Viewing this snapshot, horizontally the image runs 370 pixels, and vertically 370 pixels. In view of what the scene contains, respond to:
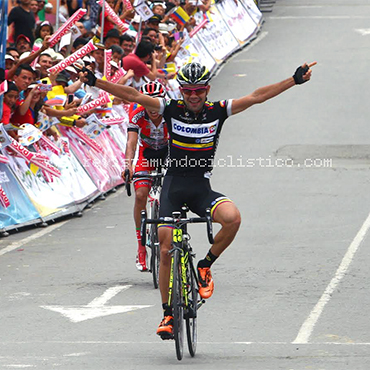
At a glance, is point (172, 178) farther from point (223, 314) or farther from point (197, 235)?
point (197, 235)

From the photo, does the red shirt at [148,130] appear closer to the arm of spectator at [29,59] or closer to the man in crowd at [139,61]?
the arm of spectator at [29,59]

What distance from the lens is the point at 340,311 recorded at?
944cm

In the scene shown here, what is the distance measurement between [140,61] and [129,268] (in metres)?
6.95

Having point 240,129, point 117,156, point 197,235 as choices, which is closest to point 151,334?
point 197,235

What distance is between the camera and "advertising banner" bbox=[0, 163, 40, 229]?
45.7 ft

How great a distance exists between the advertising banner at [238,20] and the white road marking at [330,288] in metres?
17.2

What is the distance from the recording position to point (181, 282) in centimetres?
790

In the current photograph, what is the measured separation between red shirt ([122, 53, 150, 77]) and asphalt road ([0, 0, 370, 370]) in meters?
2.20

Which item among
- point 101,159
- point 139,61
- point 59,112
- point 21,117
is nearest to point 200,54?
point 139,61

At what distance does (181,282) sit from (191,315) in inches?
11.7

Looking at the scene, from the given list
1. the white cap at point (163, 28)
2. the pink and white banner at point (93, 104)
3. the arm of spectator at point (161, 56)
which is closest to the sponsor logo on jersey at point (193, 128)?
the pink and white banner at point (93, 104)

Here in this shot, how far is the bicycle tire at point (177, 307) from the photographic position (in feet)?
24.9

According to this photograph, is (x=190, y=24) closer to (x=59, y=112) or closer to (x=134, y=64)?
(x=134, y=64)

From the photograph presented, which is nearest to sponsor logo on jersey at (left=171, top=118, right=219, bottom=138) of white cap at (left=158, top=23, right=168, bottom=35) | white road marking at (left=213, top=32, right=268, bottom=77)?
white cap at (left=158, top=23, right=168, bottom=35)
